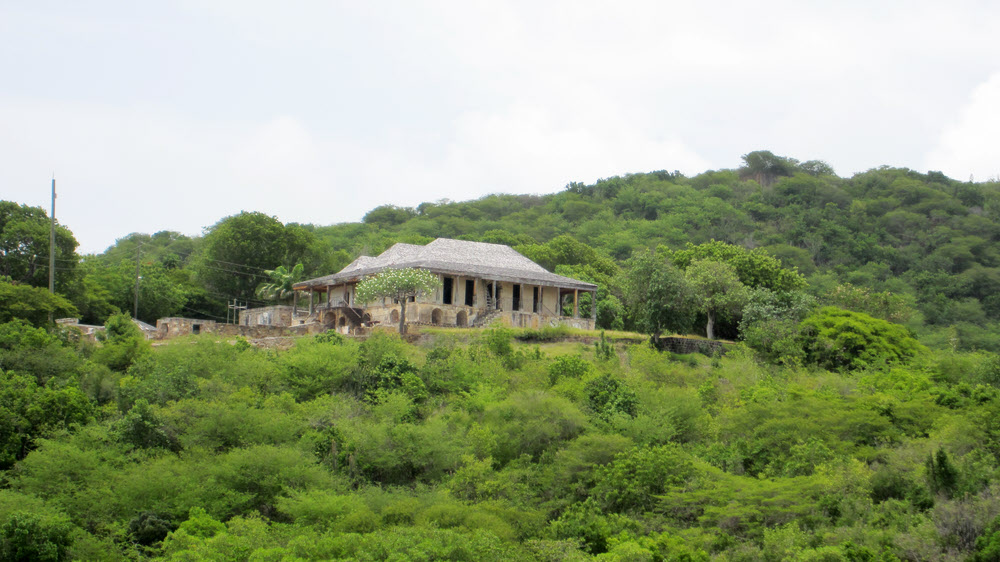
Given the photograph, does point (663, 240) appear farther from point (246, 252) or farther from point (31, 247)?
point (31, 247)

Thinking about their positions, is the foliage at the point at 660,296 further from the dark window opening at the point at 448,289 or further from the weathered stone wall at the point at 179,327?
the weathered stone wall at the point at 179,327

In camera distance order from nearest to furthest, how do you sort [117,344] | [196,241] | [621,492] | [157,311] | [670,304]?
[621,492] → [117,344] → [670,304] → [157,311] → [196,241]

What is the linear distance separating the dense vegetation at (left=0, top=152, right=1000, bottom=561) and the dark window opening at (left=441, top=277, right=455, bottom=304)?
6.82 meters

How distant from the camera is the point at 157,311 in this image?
5625cm

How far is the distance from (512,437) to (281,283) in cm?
2673

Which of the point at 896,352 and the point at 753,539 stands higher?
the point at 896,352

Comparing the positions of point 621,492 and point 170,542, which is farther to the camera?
point 621,492

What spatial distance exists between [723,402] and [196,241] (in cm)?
5975

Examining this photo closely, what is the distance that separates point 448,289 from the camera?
5081cm

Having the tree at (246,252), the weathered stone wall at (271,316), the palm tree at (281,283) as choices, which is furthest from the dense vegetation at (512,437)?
the tree at (246,252)

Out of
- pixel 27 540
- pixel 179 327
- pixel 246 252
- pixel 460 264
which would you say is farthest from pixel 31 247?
pixel 27 540

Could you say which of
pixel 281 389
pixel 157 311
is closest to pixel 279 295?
pixel 157 311

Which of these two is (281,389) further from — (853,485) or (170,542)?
(853,485)

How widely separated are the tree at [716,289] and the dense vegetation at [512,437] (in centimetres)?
13
